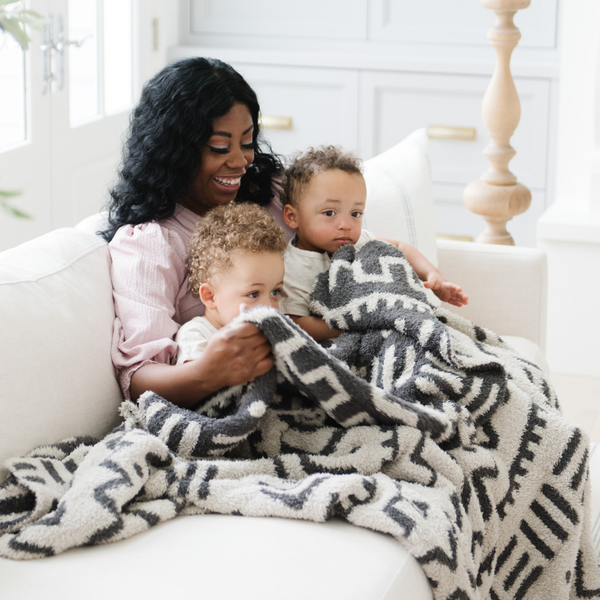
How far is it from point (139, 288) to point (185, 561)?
21.1 inches

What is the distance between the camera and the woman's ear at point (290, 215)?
1.64 m

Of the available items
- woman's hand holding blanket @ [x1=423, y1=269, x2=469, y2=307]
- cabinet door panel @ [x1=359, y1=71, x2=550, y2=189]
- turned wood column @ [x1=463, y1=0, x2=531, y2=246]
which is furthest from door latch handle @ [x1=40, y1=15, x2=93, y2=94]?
woman's hand holding blanket @ [x1=423, y1=269, x2=469, y2=307]

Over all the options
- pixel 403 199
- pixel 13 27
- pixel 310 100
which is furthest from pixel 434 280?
pixel 310 100

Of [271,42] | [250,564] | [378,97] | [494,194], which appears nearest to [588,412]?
[494,194]

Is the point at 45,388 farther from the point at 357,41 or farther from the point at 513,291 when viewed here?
the point at 357,41

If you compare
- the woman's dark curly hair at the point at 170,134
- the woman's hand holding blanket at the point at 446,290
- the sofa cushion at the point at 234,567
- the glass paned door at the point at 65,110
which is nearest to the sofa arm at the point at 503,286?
the woman's hand holding blanket at the point at 446,290

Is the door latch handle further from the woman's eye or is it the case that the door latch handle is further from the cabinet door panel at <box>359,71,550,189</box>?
the woman's eye

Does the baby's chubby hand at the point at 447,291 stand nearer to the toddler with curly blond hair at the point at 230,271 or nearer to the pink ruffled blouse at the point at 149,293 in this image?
the toddler with curly blond hair at the point at 230,271

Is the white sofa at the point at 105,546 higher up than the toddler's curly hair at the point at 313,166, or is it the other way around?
the toddler's curly hair at the point at 313,166

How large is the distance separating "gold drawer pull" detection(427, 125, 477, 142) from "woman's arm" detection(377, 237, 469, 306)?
164cm

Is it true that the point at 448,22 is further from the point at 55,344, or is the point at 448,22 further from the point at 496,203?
the point at 55,344

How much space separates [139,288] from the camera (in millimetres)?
1389

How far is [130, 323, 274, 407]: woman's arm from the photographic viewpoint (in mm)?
1201

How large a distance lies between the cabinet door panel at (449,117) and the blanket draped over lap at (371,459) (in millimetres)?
1905
